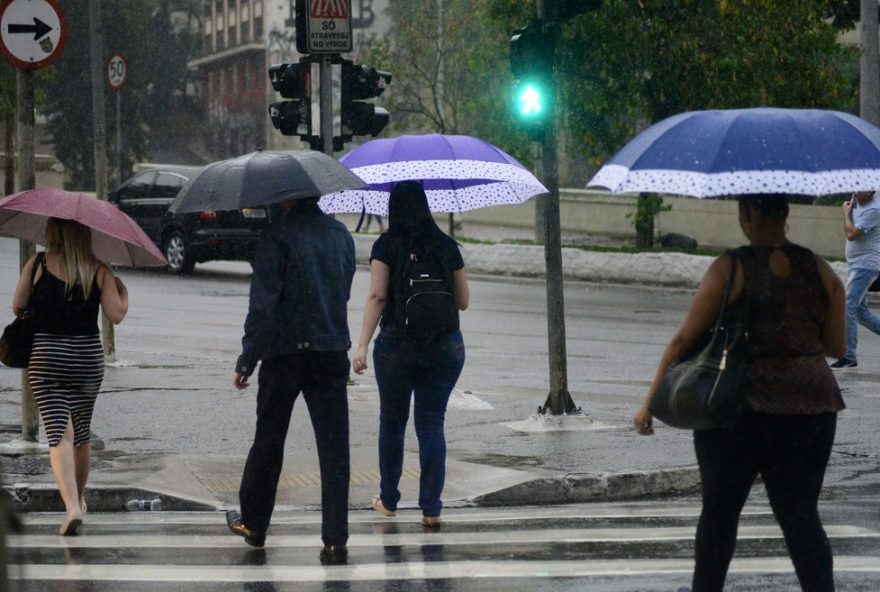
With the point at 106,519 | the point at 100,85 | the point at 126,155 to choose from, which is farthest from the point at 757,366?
the point at 126,155

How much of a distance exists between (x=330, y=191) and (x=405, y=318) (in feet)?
3.16

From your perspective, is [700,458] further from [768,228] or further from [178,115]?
[178,115]

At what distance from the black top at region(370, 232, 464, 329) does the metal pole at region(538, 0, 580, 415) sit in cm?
347

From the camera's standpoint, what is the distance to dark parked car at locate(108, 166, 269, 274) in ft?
82.7

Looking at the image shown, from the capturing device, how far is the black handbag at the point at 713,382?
504 centimetres

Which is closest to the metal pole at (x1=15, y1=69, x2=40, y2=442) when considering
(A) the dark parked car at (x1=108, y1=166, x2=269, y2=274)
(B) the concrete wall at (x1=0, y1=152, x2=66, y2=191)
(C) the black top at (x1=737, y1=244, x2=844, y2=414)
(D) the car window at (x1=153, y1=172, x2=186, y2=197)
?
(C) the black top at (x1=737, y1=244, x2=844, y2=414)

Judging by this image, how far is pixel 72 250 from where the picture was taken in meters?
7.68

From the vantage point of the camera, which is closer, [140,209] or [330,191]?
[330,191]

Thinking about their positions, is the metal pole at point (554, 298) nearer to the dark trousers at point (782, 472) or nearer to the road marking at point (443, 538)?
the road marking at point (443, 538)

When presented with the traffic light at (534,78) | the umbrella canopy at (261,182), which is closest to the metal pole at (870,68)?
the traffic light at (534,78)

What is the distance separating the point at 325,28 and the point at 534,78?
6.90 ft

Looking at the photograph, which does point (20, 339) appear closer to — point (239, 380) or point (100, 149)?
point (239, 380)

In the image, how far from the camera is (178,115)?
73.6m

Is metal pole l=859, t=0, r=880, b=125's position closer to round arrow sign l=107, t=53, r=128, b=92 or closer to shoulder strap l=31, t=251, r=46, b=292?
round arrow sign l=107, t=53, r=128, b=92
